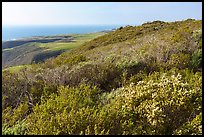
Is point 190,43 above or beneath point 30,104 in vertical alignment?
above

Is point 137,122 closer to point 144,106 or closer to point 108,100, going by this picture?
point 144,106

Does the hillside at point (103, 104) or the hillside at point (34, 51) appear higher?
the hillside at point (103, 104)

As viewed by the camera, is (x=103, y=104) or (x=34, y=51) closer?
(x=103, y=104)

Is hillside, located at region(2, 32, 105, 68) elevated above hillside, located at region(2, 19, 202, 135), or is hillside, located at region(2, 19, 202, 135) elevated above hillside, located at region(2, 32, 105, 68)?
hillside, located at region(2, 19, 202, 135)

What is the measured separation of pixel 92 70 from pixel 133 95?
3.23m

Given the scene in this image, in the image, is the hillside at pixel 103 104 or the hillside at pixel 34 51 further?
the hillside at pixel 34 51

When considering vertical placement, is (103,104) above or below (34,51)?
above

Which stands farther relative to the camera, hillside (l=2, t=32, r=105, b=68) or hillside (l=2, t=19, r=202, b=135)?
hillside (l=2, t=32, r=105, b=68)

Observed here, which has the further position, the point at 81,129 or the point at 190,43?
the point at 190,43

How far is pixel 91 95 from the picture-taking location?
7.64 meters

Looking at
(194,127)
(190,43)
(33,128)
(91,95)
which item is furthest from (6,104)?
(190,43)

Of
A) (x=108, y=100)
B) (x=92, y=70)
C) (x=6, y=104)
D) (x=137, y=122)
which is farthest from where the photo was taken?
(x=92, y=70)

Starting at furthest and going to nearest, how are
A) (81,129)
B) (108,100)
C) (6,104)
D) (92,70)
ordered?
(92,70) < (6,104) < (108,100) < (81,129)

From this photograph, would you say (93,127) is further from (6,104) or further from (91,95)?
(6,104)
